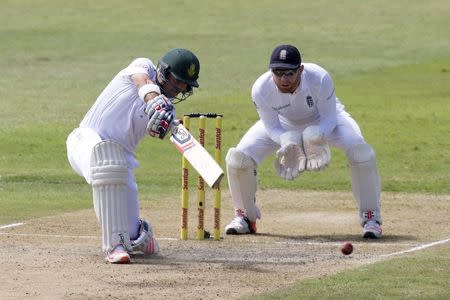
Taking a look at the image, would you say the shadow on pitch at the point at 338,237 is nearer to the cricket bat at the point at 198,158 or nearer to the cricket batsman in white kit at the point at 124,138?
the cricket batsman in white kit at the point at 124,138

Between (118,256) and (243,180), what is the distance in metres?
2.30

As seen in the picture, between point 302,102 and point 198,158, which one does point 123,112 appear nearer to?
point 198,158

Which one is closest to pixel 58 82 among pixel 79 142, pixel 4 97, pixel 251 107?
pixel 4 97

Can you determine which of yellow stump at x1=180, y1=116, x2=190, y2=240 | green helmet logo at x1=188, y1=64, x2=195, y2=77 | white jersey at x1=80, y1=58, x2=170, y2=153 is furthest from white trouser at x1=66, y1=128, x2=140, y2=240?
yellow stump at x1=180, y1=116, x2=190, y2=240

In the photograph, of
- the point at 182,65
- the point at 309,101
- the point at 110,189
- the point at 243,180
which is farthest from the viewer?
the point at 243,180

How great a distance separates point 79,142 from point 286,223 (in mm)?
2836

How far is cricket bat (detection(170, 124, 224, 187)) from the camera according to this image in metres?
9.45

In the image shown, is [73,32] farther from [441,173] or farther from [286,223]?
[286,223]

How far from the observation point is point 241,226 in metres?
11.7

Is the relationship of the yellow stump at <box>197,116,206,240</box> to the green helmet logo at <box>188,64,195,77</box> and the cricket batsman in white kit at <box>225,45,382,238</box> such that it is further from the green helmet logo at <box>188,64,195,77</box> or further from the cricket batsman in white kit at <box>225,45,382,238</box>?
the green helmet logo at <box>188,64,195,77</box>

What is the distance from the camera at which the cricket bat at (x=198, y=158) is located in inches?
372

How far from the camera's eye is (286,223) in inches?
487

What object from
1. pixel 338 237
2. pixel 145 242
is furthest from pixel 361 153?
pixel 145 242

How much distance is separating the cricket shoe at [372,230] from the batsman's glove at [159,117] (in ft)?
8.26
